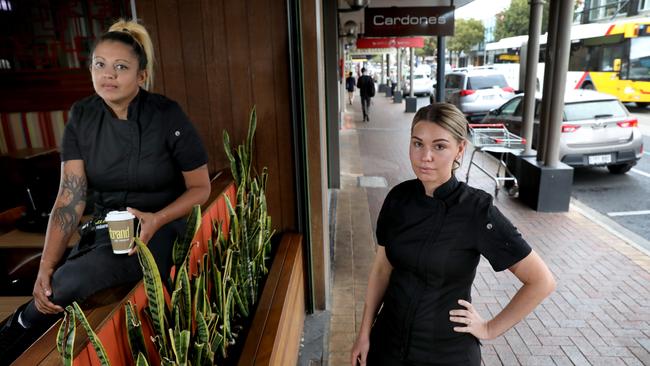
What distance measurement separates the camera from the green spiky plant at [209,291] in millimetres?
1508

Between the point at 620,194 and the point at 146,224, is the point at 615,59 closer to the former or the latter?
the point at 620,194

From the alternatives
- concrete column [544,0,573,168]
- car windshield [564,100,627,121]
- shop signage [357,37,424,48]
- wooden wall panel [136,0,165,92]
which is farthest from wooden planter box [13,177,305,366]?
shop signage [357,37,424,48]

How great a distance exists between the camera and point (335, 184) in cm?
761

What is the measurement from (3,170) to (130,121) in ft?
10.5

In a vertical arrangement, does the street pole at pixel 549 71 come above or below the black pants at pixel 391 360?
above

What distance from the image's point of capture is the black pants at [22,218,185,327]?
1659 mm

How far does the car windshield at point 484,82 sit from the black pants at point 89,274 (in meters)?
14.6

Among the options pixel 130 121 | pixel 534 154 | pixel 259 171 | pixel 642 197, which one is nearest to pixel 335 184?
pixel 534 154

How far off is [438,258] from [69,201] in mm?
1424

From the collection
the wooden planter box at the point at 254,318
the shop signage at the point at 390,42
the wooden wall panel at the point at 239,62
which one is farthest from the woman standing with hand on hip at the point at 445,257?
the shop signage at the point at 390,42

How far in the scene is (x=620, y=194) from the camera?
24.1ft

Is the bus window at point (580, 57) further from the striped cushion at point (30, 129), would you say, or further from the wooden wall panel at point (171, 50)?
the striped cushion at point (30, 129)

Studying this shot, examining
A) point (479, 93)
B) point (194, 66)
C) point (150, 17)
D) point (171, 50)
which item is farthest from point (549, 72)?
point (479, 93)

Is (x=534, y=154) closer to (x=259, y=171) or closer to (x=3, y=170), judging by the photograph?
(x=259, y=171)
